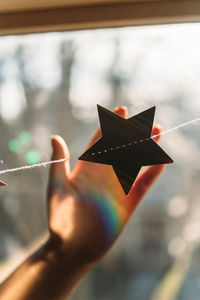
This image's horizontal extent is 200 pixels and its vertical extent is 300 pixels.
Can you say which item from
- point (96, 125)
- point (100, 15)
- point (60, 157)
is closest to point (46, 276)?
point (60, 157)

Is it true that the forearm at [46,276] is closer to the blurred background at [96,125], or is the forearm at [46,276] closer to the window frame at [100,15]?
the blurred background at [96,125]

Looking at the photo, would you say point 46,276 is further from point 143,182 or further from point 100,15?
point 100,15

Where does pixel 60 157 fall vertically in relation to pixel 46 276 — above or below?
above

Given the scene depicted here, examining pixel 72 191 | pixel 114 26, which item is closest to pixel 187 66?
pixel 114 26

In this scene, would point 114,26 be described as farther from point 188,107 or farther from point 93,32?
point 188,107

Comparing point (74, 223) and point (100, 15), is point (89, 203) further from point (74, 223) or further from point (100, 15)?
point (100, 15)

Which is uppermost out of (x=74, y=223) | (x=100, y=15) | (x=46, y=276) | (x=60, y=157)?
(x=100, y=15)

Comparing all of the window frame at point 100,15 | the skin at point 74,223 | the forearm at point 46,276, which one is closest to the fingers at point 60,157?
the skin at point 74,223

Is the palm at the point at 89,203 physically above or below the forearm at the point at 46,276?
above
